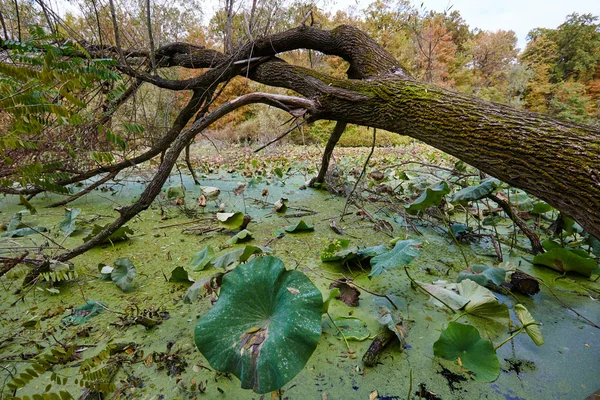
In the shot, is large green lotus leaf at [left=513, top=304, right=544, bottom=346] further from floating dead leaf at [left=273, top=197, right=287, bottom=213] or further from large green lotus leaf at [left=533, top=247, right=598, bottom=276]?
floating dead leaf at [left=273, top=197, right=287, bottom=213]

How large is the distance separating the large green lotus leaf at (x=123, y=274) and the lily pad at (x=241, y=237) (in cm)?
59

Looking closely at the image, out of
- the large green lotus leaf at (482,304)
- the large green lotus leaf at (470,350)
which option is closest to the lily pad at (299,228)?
the large green lotus leaf at (482,304)

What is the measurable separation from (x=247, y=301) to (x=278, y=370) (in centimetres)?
20

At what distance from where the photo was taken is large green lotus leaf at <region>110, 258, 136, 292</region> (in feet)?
3.81

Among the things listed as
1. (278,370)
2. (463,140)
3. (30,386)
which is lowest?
(30,386)

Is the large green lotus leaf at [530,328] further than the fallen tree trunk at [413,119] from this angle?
No

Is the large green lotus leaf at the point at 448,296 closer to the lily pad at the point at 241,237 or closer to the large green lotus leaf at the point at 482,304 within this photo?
the large green lotus leaf at the point at 482,304

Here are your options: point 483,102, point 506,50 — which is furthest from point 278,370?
point 506,50

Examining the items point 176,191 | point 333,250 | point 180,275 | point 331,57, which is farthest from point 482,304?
point 331,57

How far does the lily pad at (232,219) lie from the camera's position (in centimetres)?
176

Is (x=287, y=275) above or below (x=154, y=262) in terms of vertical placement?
above

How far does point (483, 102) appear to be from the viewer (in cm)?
→ 123

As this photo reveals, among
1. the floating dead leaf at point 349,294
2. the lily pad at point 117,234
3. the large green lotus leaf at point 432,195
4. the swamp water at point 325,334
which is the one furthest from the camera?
the lily pad at point 117,234

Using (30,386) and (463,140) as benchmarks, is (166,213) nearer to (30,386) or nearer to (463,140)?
(30,386)
